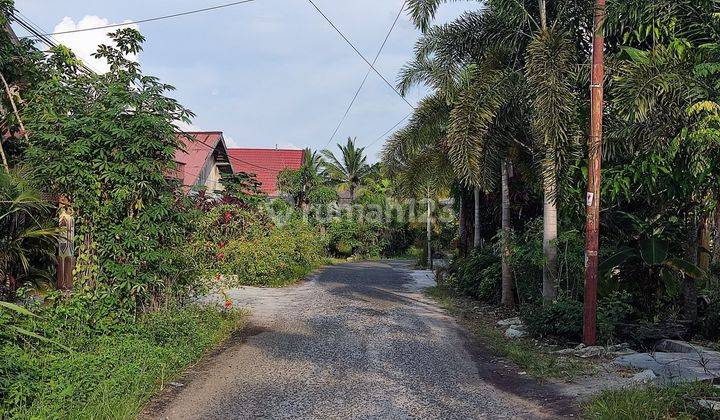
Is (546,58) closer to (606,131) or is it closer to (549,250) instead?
(606,131)

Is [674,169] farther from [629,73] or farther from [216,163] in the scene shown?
[216,163]

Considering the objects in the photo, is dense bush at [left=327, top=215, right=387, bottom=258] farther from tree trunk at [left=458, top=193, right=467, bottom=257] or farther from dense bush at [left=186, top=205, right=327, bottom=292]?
tree trunk at [left=458, top=193, right=467, bottom=257]

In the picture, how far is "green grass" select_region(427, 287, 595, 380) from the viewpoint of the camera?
826 centimetres

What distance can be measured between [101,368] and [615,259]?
777 cm

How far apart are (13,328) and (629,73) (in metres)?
8.67

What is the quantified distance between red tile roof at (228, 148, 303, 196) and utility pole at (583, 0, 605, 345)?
3638cm

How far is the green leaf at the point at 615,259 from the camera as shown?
34.2 feet

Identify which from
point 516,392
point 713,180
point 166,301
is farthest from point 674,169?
point 166,301

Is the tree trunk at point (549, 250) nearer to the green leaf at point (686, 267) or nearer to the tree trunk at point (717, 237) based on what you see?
the green leaf at point (686, 267)

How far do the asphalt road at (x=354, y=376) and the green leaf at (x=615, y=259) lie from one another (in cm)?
→ 241

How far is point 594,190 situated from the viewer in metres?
9.72

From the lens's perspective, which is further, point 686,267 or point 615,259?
point 615,259

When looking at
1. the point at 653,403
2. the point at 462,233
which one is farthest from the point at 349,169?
the point at 653,403

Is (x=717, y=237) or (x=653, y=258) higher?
(x=717, y=237)
